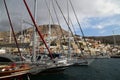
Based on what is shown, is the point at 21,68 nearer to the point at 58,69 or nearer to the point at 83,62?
the point at 58,69

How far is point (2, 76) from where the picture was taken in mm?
23031

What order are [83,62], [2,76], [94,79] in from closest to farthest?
1. [2,76]
2. [94,79]
3. [83,62]

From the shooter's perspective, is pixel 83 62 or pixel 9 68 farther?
pixel 83 62

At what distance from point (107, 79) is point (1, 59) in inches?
705

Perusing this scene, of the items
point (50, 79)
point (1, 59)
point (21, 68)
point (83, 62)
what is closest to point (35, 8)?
point (1, 59)

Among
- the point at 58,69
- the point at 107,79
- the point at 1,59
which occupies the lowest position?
the point at 107,79

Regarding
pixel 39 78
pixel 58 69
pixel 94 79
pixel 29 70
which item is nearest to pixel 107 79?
pixel 94 79

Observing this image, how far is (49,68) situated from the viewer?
32688 mm

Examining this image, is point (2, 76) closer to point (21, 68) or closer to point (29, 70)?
point (21, 68)

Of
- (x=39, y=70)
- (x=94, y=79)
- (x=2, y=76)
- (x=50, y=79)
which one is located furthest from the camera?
(x=94, y=79)

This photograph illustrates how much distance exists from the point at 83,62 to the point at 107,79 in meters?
17.3

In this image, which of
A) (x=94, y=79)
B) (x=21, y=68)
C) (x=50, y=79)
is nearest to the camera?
(x=21, y=68)

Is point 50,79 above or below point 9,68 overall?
below

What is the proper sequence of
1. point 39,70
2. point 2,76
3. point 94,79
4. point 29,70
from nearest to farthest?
point 2,76 < point 29,70 < point 39,70 < point 94,79
